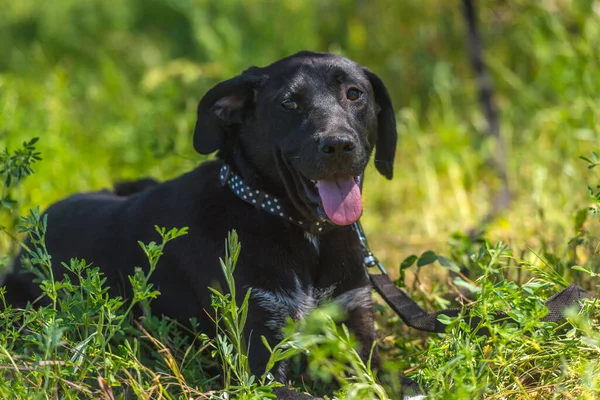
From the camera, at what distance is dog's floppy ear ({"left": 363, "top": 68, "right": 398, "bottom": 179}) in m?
3.43

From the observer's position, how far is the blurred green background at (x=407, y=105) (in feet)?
16.6

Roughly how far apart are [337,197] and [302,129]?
0.29m

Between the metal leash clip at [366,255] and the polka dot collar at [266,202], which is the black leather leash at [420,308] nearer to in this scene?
the metal leash clip at [366,255]

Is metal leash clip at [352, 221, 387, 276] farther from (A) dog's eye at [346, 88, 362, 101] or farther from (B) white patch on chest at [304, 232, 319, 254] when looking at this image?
(A) dog's eye at [346, 88, 362, 101]

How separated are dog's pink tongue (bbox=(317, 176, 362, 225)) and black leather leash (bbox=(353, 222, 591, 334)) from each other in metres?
0.27

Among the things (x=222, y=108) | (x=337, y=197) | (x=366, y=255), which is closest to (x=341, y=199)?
(x=337, y=197)

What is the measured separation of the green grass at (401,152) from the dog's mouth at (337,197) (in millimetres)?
375

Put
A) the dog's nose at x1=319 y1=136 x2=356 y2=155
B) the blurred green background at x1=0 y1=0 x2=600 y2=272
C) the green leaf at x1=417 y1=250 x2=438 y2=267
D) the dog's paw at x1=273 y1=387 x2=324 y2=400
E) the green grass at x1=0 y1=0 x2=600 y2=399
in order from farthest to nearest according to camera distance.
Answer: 1. the blurred green background at x1=0 y1=0 x2=600 y2=272
2. the green leaf at x1=417 y1=250 x2=438 y2=267
3. the dog's nose at x1=319 y1=136 x2=356 y2=155
4. the dog's paw at x1=273 y1=387 x2=324 y2=400
5. the green grass at x1=0 y1=0 x2=600 y2=399

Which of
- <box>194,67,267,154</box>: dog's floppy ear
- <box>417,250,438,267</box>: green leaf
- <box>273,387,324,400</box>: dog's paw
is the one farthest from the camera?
<box>417,250,438,267</box>: green leaf

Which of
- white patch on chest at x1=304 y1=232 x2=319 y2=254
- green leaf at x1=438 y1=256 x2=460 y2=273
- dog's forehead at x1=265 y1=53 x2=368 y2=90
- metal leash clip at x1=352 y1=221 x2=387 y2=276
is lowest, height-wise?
green leaf at x1=438 y1=256 x2=460 y2=273

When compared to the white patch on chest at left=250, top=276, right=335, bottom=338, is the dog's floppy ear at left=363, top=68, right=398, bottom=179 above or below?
above

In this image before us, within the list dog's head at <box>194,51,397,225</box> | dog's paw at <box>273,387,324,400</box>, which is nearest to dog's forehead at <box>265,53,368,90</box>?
dog's head at <box>194,51,397,225</box>

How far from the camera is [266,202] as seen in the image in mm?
3111

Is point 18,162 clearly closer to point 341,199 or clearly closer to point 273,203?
point 273,203
